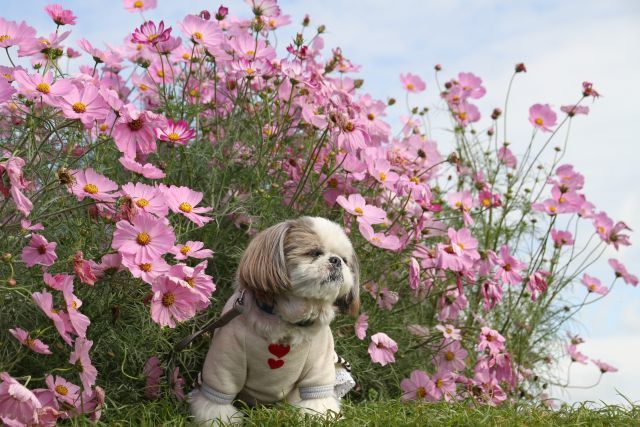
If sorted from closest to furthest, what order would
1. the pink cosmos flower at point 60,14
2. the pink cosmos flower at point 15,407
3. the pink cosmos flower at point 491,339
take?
the pink cosmos flower at point 15,407, the pink cosmos flower at point 60,14, the pink cosmos flower at point 491,339

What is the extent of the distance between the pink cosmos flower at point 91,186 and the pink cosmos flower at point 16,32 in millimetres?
627

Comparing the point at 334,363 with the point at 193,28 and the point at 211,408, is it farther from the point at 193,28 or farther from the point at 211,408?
the point at 193,28

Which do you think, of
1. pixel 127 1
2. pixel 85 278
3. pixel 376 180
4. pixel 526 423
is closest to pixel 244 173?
pixel 376 180

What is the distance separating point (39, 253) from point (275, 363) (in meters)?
0.89

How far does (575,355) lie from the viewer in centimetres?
525

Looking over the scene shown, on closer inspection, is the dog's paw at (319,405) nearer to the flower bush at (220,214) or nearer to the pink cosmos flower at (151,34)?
the flower bush at (220,214)

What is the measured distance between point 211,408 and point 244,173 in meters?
1.14

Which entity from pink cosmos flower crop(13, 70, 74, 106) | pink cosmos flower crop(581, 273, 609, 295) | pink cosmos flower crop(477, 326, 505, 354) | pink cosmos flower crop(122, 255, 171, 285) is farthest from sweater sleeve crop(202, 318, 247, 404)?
pink cosmos flower crop(581, 273, 609, 295)

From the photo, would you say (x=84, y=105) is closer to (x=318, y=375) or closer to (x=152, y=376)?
(x=152, y=376)

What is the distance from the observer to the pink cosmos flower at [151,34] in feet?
11.2

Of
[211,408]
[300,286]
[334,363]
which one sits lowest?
[211,408]

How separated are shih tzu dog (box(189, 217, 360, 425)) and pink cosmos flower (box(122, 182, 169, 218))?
33cm

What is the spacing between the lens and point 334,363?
3420 mm

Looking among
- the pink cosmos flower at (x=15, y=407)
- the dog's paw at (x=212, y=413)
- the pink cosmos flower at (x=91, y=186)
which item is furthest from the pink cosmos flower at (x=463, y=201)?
the pink cosmos flower at (x=15, y=407)
